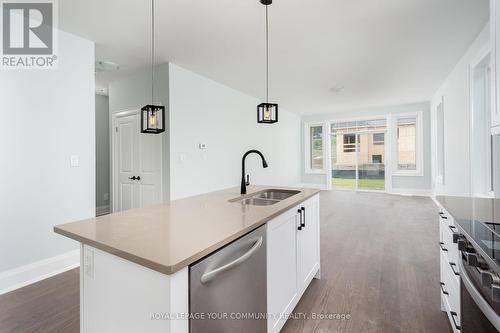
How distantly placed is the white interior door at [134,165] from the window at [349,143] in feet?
21.2

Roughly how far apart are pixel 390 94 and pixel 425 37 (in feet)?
10.3

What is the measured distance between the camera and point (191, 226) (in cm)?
120

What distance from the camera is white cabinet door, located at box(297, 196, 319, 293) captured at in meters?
1.89

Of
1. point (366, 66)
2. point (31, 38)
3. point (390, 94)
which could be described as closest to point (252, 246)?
point (31, 38)

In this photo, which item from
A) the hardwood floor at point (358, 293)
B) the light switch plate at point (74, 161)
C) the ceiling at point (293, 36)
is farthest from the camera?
the light switch plate at point (74, 161)

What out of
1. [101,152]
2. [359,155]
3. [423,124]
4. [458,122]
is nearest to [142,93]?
[101,152]

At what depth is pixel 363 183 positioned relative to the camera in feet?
26.2

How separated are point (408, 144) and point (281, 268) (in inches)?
295

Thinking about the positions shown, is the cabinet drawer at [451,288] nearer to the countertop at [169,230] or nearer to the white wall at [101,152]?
the countertop at [169,230]

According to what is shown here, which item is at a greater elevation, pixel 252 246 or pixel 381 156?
pixel 381 156

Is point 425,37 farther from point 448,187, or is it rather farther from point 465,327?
point 465,327

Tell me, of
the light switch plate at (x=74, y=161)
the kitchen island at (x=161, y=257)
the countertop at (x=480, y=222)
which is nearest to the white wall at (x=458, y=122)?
the countertop at (x=480, y=222)

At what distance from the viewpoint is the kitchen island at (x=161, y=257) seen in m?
0.83

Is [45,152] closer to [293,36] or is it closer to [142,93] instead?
[142,93]
